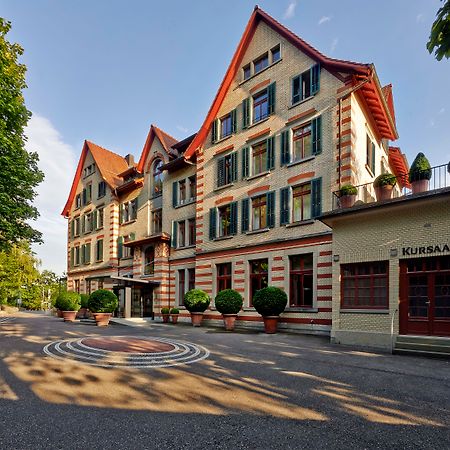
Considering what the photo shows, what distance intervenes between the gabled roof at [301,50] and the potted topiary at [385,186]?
6.45 meters

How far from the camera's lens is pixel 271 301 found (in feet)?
56.9

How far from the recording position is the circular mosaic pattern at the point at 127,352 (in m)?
9.82

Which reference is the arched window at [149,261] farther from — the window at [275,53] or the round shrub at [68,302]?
the window at [275,53]

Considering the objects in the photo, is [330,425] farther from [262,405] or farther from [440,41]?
[440,41]

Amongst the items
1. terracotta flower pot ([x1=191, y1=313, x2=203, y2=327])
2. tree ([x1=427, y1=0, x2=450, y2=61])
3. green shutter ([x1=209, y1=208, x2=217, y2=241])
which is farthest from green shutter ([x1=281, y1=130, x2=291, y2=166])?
tree ([x1=427, y1=0, x2=450, y2=61])

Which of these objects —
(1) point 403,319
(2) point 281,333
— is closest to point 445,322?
(1) point 403,319

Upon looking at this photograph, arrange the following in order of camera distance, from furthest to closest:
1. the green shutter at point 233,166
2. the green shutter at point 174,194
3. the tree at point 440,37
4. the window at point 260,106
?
the green shutter at point 174,194 → the green shutter at point 233,166 → the window at point 260,106 → the tree at point 440,37

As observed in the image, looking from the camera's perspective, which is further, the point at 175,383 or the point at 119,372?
the point at 119,372

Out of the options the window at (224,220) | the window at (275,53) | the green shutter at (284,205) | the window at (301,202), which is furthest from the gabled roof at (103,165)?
the window at (301,202)

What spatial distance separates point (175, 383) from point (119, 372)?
1776mm

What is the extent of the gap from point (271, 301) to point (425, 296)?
22.9 ft

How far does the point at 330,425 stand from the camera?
17.9 ft

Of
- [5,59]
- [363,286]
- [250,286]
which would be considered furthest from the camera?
[250,286]

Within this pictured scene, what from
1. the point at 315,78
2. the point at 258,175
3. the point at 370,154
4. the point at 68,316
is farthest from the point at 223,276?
the point at 315,78
